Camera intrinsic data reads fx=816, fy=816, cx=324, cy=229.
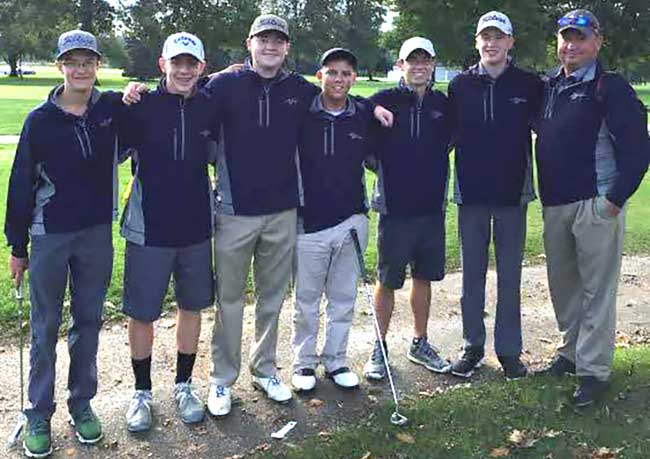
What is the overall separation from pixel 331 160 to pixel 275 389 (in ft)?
5.17

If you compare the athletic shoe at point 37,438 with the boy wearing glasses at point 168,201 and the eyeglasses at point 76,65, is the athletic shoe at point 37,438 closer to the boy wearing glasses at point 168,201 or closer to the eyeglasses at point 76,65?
the boy wearing glasses at point 168,201

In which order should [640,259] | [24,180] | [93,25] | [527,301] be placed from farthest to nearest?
[93,25]
[640,259]
[527,301]
[24,180]

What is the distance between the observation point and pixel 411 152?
Answer: 5625 mm

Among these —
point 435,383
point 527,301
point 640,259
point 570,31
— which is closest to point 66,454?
point 435,383

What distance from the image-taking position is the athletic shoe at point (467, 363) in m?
5.99

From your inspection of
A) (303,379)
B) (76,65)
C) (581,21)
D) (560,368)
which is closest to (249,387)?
(303,379)

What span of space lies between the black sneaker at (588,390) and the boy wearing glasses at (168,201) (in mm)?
2483

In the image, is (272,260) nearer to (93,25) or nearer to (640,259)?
(640,259)

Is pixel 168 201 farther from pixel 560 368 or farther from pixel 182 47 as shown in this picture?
pixel 560 368

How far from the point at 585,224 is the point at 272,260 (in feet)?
6.77

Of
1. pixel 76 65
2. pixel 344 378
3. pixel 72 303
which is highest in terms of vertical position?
pixel 76 65

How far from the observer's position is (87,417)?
4.91 meters

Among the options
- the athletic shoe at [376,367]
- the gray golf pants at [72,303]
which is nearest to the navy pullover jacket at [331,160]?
the athletic shoe at [376,367]

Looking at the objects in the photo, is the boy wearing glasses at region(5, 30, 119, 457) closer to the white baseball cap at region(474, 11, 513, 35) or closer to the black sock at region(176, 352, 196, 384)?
the black sock at region(176, 352, 196, 384)
